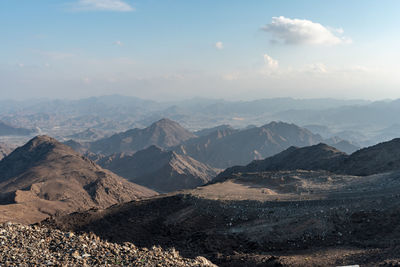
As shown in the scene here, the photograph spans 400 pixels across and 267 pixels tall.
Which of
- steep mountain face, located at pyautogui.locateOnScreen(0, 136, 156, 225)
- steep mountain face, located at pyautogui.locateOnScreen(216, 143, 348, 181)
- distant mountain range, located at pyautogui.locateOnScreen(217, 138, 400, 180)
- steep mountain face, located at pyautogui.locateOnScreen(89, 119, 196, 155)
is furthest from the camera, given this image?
steep mountain face, located at pyautogui.locateOnScreen(89, 119, 196, 155)

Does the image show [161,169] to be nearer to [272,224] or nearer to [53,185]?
[53,185]

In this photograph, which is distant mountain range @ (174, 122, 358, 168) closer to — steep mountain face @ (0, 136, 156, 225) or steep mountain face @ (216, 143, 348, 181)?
steep mountain face @ (0, 136, 156, 225)

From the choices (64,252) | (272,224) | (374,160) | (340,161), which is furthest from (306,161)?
(64,252)

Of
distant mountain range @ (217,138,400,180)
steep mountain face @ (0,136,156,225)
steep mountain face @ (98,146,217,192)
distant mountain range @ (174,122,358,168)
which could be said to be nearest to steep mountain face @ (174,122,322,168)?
distant mountain range @ (174,122,358,168)

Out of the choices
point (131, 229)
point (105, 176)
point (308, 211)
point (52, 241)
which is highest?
point (52, 241)

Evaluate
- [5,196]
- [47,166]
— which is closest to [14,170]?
[47,166]

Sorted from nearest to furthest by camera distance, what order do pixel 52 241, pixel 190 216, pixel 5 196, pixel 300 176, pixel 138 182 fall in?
pixel 52 241 → pixel 190 216 → pixel 300 176 → pixel 5 196 → pixel 138 182

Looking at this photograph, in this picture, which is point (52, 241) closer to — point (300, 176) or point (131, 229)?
point (131, 229)
